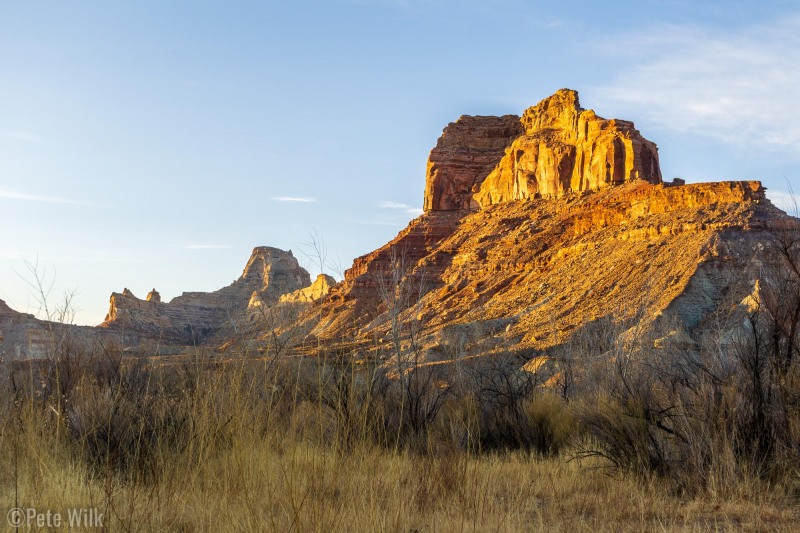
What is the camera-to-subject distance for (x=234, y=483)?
14.6ft

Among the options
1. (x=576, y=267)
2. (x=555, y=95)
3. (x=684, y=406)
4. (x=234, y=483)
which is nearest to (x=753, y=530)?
(x=684, y=406)

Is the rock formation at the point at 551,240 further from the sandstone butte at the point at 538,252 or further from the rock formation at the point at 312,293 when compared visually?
the rock formation at the point at 312,293

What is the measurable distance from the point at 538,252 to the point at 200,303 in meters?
66.6

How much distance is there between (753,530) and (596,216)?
190 ft

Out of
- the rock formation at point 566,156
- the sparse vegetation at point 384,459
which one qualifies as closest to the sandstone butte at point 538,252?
the rock formation at point 566,156

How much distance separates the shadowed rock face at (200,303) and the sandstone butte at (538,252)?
0.43 metres

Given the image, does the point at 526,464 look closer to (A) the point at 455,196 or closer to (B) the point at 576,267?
(B) the point at 576,267

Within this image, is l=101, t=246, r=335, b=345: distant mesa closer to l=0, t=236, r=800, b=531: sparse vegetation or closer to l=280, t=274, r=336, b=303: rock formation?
l=280, t=274, r=336, b=303: rock formation

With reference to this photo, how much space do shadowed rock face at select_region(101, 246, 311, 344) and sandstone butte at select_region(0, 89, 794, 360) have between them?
1.40 ft

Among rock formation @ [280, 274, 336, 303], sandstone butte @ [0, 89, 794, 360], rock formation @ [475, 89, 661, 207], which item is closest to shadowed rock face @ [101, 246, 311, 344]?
sandstone butte @ [0, 89, 794, 360]

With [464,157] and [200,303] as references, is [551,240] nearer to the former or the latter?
[464,157]

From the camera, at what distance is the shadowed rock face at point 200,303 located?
94125mm

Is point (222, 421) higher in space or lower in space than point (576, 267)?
lower

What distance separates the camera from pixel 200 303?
111688 millimetres
